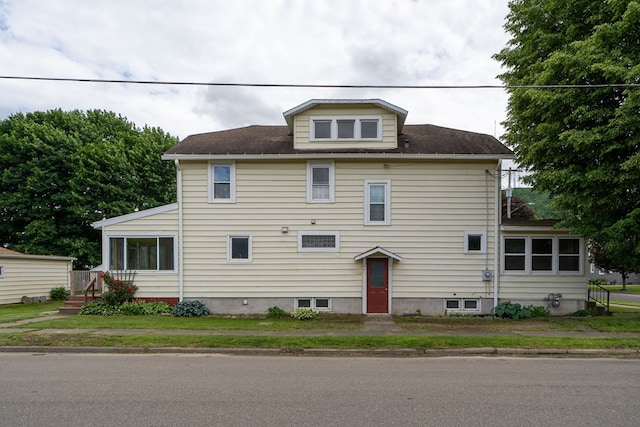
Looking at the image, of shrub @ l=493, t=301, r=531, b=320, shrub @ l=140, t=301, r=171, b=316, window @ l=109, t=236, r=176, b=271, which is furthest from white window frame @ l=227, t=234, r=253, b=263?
shrub @ l=493, t=301, r=531, b=320

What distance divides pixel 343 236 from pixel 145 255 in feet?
26.3

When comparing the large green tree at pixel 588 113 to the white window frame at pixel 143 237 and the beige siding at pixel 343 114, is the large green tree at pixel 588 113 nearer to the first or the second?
the beige siding at pixel 343 114

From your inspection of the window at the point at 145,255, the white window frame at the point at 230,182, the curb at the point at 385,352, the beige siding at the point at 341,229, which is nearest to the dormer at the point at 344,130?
the beige siding at the point at 341,229

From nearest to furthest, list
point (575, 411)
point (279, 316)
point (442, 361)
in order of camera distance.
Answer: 1. point (575, 411)
2. point (442, 361)
3. point (279, 316)

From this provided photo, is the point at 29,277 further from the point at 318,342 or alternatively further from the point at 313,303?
the point at 318,342

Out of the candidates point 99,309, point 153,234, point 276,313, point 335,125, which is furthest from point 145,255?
point 335,125

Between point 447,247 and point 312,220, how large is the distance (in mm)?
5447

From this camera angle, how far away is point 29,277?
21.5 meters

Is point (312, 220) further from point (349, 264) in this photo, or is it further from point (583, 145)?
point (583, 145)

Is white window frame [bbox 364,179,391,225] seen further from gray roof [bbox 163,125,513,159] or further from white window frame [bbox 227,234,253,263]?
white window frame [bbox 227,234,253,263]

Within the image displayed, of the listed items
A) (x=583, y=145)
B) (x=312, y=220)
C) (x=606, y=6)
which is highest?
(x=606, y=6)

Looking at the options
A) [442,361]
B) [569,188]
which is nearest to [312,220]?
[442,361]

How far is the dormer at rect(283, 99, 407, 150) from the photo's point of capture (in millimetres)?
15336

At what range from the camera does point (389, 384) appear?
658 cm
